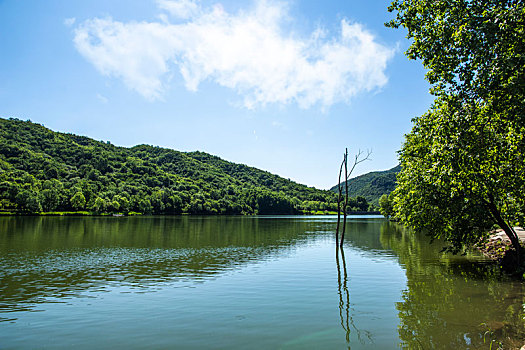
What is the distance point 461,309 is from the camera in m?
14.3

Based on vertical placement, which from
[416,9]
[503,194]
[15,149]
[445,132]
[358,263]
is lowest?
[358,263]

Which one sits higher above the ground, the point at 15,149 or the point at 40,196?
the point at 15,149

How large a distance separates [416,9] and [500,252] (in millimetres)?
22288

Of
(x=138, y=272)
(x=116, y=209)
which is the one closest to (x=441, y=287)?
(x=138, y=272)

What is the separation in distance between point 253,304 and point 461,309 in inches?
354

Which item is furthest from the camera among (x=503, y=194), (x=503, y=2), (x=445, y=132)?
(x=503, y=194)

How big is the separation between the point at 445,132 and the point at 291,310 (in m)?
9.85

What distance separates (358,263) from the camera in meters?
28.5

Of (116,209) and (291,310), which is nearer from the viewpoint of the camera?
(291,310)

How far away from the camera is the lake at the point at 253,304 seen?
11.1 metres

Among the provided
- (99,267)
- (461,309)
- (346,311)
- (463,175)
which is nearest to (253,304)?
(346,311)

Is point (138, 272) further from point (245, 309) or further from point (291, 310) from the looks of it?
point (291, 310)

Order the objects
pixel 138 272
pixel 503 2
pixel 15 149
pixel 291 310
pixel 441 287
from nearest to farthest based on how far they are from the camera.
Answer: pixel 503 2 → pixel 291 310 → pixel 441 287 → pixel 138 272 → pixel 15 149

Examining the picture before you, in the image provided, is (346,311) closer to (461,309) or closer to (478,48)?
(461,309)
